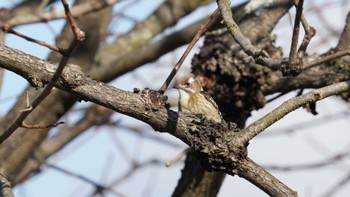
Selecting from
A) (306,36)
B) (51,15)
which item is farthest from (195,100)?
(306,36)

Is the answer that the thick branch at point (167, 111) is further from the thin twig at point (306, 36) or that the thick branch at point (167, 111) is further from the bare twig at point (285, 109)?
the thin twig at point (306, 36)

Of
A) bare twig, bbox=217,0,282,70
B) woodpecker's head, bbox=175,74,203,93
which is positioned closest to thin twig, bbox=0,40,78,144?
bare twig, bbox=217,0,282,70

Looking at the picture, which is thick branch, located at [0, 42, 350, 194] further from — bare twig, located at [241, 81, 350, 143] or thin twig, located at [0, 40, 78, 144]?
thin twig, located at [0, 40, 78, 144]

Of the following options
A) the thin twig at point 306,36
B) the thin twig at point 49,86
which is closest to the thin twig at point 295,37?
the thin twig at point 306,36

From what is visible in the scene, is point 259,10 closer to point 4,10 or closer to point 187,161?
point 187,161

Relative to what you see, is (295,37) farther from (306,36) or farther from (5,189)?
(5,189)

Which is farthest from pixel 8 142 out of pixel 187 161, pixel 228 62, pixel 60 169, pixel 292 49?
pixel 292 49

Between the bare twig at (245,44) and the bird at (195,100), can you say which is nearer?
the bare twig at (245,44)
